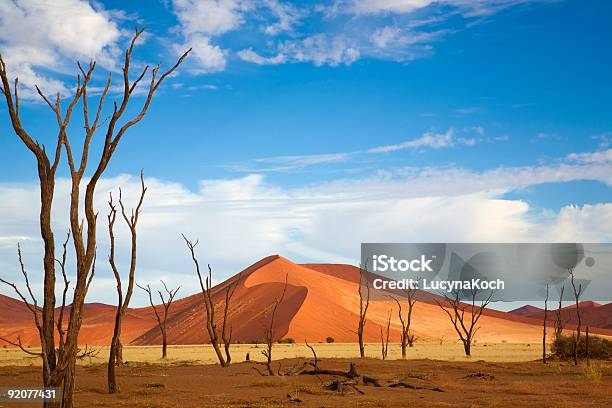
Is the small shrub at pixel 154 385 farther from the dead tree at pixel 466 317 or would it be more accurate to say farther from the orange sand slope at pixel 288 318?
the orange sand slope at pixel 288 318

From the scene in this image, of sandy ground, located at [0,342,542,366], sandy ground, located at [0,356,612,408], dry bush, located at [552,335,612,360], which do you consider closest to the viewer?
sandy ground, located at [0,356,612,408]

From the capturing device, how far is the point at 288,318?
8325 cm

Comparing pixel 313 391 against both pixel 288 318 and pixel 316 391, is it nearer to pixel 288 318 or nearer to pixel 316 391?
pixel 316 391

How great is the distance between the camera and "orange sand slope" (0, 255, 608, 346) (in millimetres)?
82875

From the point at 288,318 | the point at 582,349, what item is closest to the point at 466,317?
the point at 288,318

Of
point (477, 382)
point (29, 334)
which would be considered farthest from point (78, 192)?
point (29, 334)

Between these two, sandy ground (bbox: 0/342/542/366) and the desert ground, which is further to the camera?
sandy ground (bbox: 0/342/542/366)

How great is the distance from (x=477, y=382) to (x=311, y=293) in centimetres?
7315

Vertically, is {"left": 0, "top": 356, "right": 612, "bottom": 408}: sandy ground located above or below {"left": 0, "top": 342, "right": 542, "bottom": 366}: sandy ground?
above

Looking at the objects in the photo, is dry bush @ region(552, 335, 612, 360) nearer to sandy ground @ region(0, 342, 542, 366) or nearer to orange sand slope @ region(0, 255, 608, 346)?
sandy ground @ region(0, 342, 542, 366)

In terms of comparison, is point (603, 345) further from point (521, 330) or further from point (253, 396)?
point (521, 330)

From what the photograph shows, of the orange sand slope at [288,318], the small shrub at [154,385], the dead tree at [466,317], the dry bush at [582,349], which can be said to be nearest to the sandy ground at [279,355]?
the dead tree at [466,317]

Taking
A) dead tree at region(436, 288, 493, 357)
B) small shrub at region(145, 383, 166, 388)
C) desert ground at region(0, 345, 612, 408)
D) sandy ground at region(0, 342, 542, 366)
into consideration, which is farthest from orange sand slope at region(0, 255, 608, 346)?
small shrub at region(145, 383, 166, 388)

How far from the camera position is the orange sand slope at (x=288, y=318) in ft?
272
